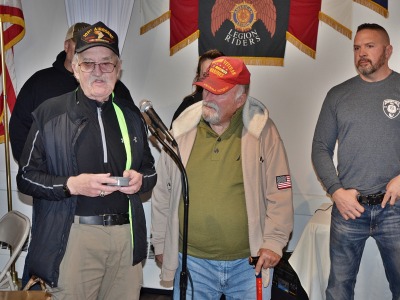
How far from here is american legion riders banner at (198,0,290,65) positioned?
413 centimetres

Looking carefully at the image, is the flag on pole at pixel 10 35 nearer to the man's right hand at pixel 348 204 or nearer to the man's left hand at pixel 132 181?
the man's left hand at pixel 132 181

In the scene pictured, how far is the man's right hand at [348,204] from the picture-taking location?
290 cm

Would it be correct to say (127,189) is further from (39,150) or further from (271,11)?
(271,11)

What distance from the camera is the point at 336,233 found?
119 inches

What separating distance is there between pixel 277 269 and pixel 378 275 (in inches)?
27.9

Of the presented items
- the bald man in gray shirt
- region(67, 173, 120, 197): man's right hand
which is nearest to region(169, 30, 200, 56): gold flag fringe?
the bald man in gray shirt

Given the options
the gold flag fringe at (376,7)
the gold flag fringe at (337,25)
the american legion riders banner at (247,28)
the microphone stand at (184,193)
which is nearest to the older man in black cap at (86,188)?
the microphone stand at (184,193)

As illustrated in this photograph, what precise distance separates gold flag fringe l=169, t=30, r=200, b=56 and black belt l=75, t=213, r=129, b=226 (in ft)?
7.76

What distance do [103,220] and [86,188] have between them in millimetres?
185

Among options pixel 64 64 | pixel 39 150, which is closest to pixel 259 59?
pixel 64 64

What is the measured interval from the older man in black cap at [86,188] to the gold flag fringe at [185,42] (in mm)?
2071

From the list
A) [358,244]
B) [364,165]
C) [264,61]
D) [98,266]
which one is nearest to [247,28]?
[264,61]

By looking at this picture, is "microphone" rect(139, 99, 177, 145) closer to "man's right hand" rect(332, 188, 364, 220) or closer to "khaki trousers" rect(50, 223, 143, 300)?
"khaki trousers" rect(50, 223, 143, 300)

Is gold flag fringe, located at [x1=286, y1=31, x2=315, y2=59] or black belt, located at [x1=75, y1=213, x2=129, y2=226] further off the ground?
gold flag fringe, located at [x1=286, y1=31, x2=315, y2=59]
